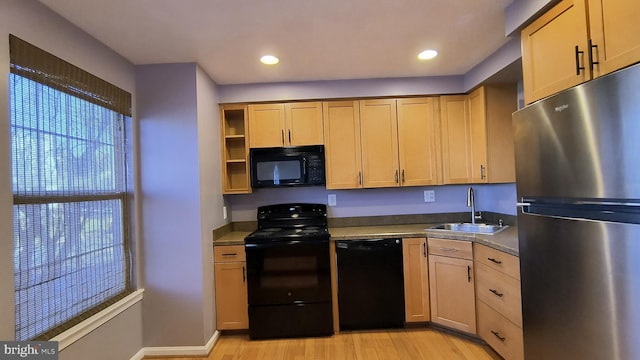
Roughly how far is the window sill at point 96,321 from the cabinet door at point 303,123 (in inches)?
69.5

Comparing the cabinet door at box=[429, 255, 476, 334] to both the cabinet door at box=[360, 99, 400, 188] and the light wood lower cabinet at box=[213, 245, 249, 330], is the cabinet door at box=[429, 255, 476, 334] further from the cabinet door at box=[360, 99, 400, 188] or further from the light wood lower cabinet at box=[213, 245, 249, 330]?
A: the light wood lower cabinet at box=[213, 245, 249, 330]

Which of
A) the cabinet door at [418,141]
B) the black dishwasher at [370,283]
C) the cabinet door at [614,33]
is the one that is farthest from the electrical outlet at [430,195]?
the cabinet door at [614,33]

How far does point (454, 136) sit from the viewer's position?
3043 millimetres

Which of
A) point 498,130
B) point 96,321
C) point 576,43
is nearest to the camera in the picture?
point 576,43

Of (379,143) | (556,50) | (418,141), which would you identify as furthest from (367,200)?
(556,50)

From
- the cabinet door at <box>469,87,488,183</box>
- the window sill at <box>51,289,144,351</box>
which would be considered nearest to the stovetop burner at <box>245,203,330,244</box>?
the window sill at <box>51,289,144,351</box>

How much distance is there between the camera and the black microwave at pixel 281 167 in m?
2.97

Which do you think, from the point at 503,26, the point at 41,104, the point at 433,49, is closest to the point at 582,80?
the point at 503,26

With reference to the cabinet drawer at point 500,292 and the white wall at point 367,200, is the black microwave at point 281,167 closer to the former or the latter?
the white wall at point 367,200

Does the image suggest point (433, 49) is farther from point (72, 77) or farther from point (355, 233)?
point (72, 77)

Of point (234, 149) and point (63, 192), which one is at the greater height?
point (234, 149)

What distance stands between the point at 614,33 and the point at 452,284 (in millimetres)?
1954

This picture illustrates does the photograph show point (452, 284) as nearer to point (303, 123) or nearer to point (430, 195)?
point (430, 195)

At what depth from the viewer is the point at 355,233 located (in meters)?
2.82
